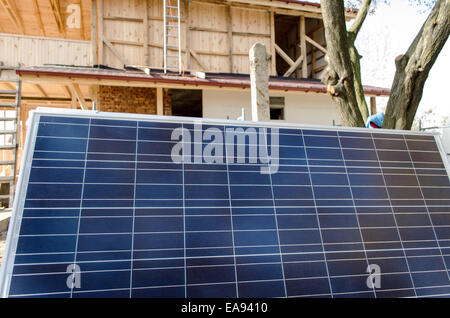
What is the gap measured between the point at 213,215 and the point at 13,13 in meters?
14.0

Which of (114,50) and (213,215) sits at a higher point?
(114,50)

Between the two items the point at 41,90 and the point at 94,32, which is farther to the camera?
the point at 41,90

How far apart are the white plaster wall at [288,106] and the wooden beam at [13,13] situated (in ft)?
25.7

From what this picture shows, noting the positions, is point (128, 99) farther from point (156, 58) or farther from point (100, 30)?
→ point (100, 30)

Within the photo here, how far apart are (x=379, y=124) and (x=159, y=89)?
6.66 metres

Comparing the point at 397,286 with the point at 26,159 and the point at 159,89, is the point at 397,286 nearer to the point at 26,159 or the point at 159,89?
the point at 26,159

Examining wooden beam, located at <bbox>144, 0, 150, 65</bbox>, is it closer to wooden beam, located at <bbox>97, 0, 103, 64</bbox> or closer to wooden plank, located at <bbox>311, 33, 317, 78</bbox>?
wooden beam, located at <bbox>97, 0, 103, 64</bbox>

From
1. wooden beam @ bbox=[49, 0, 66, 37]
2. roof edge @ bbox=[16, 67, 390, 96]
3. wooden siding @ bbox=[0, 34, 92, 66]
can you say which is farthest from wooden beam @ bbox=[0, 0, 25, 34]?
roof edge @ bbox=[16, 67, 390, 96]

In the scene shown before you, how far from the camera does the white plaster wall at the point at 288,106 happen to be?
1066 centimetres

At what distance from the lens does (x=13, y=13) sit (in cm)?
1192

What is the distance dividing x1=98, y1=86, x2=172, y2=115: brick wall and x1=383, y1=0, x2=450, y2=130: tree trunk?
7778mm

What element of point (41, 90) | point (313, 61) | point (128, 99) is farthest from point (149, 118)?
point (313, 61)

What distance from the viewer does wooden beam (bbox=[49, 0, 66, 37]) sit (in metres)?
11.7

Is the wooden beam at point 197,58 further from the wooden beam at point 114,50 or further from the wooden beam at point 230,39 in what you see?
the wooden beam at point 114,50
